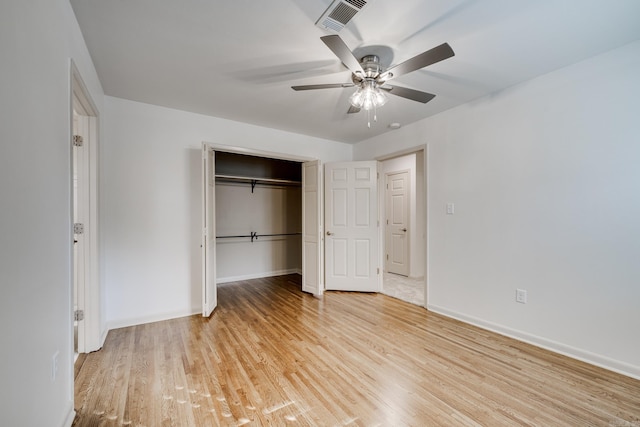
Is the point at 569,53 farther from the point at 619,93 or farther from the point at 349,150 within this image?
the point at 349,150

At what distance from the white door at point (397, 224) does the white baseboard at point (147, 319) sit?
A: 3853 mm

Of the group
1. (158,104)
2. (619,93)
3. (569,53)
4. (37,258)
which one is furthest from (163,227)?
(619,93)

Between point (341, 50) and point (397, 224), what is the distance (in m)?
4.42

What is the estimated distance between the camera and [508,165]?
272cm

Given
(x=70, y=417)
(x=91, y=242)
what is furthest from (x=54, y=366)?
(x=91, y=242)

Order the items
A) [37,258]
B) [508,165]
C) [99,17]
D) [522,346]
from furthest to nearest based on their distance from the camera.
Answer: [508,165] → [522,346] → [99,17] → [37,258]

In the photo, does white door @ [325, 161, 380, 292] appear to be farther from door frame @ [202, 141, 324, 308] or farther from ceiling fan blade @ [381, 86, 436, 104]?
ceiling fan blade @ [381, 86, 436, 104]

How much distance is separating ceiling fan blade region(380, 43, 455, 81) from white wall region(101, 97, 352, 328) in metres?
2.46

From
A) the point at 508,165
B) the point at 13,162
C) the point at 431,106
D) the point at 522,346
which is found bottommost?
the point at 522,346

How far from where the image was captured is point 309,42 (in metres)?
1.99

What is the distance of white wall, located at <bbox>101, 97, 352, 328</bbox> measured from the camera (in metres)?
2.87

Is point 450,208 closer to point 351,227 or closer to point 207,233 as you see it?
point 351,227

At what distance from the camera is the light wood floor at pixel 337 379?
63.9 inches

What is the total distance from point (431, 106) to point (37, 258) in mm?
3571
